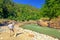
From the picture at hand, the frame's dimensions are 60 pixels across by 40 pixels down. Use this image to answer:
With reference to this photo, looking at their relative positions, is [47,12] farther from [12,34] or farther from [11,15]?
[11,15]

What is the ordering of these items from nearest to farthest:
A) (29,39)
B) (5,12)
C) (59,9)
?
(29,39), (59,9), (5,12)

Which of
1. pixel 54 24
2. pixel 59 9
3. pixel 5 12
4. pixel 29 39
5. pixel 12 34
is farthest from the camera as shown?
pixel 5 12

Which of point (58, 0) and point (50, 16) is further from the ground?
point (58, 0)

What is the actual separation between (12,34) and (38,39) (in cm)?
337

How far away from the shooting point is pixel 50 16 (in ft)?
168

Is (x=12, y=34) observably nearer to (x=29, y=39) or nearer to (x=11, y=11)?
(x=29, y=39)

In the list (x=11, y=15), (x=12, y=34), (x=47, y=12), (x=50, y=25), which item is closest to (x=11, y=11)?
(x=11, y=15)

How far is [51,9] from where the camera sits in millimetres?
50500

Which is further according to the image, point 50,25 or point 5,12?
point 5,12

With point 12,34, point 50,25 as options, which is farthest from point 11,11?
point 12,34

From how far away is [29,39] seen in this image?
23922 millimetres

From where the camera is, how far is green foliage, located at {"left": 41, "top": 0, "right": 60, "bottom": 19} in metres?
49.8

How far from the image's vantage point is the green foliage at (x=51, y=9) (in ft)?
163

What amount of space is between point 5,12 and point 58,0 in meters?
31.5
